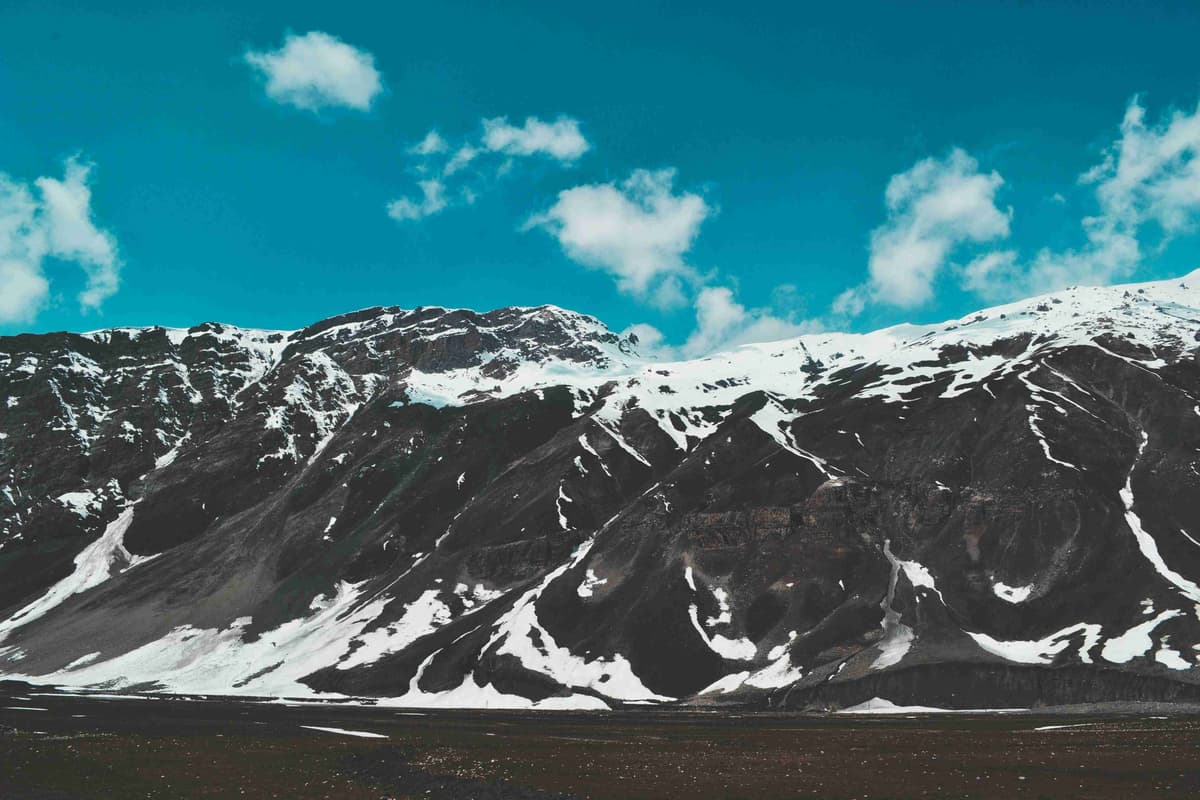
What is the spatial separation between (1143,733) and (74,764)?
291 ft

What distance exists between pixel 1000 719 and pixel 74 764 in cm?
10504

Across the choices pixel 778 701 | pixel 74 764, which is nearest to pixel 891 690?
pixel 778 701

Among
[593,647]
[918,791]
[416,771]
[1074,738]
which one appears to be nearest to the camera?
[918,791]

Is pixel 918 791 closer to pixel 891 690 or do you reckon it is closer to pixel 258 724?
pixel 258 724

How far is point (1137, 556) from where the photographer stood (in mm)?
172000

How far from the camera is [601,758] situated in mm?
70875

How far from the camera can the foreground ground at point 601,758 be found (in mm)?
51594

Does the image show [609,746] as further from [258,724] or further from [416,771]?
[258,724]

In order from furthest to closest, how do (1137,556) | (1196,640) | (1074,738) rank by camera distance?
(1137,556) → (1196,640) → (1074,738)

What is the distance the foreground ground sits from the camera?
5159 cm

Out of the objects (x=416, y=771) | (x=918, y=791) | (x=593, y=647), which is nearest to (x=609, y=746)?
(x=416, y=771)

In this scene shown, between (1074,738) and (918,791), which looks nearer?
(918,791)

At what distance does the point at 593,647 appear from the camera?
611 ft

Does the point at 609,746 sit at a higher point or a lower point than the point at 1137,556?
lower
